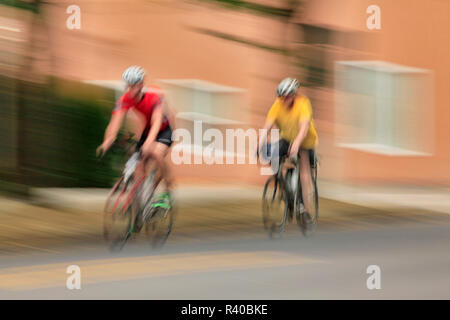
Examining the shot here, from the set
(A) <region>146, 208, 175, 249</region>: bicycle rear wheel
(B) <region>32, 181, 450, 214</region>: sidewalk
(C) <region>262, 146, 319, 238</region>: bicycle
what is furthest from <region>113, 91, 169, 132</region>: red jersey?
(B) <region>32, 181, 450, 214</region>: sidewalk

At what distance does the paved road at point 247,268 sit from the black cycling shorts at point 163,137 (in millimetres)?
1120

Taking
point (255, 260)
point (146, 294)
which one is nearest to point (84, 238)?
point (255, 260)

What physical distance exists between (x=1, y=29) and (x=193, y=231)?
5994mm

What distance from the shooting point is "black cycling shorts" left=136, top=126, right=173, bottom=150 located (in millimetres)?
10562

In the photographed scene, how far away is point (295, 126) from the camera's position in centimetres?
1154

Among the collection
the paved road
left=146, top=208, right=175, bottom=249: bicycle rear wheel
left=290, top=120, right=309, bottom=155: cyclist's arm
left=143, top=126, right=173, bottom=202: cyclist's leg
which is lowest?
the paved road

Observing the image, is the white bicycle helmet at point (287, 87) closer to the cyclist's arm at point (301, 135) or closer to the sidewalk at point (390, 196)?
the cyclist's arm at point (301, 135)

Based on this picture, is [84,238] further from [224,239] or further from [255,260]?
[255,260]

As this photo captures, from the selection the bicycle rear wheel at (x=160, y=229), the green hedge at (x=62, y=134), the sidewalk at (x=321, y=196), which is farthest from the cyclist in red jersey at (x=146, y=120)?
the green hedge at (x=62, y=134)

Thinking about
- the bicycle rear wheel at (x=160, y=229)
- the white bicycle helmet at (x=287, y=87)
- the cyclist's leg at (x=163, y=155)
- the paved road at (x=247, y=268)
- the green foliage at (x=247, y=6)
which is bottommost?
the paved road at (x=247, y=268)

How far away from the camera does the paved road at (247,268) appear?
829 cm

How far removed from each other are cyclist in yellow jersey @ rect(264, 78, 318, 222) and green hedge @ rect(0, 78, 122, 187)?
458 centimetres

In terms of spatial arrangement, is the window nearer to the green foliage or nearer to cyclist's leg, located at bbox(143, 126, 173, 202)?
the green foliage

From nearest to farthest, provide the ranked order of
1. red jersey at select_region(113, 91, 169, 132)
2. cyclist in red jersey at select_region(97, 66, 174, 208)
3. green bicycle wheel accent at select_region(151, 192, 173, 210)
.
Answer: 1. cyclist in red jersey at select_region(97, 66, 174, 208)
2. red jersey at select_region(113, 91, 169, 132)
3. green bicycle wheel accent at select_region(151, 192, 173, 210)
